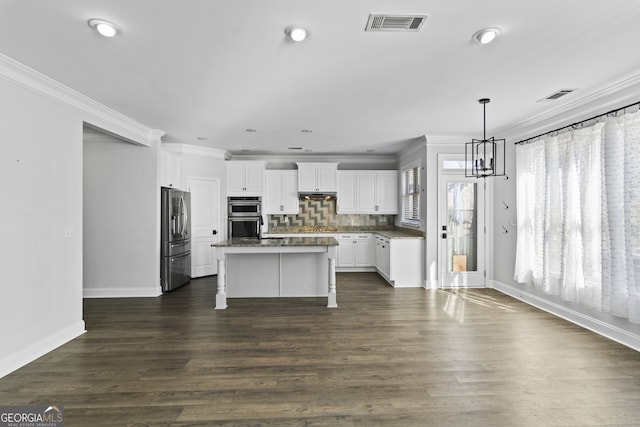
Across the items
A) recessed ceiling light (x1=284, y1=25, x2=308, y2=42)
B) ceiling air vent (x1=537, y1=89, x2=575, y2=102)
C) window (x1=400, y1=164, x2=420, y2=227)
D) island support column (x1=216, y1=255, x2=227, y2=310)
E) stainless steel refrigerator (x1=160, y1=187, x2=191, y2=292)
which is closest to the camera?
recessed ceiling light (x1=284, y1=25, x2=308, y2=42)

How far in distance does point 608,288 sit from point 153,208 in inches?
235

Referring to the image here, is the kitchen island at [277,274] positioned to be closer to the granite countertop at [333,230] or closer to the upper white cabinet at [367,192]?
the granite countertop at [333,230]

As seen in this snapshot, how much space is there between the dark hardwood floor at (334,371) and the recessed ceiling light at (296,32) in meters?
2.61

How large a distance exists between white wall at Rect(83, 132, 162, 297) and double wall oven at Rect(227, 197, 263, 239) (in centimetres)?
198

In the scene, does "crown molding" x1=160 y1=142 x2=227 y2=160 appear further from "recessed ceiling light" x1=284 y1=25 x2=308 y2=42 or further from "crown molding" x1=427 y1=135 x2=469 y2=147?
"recessed ceiling light" x1=284 y1=25 x2=308 y2=42

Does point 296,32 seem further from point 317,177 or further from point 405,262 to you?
point 317,177

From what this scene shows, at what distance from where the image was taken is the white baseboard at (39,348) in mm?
2812

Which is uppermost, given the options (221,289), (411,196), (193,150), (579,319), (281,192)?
(193,150)

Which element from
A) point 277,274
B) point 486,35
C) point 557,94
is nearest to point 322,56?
point 486,35

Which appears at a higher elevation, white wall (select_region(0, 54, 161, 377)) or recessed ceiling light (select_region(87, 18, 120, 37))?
recessed ceiling light (select_region(87, 18, 120, 37))

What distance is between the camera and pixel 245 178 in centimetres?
720

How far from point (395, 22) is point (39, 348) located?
4.19 m

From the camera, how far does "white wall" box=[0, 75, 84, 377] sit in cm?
287

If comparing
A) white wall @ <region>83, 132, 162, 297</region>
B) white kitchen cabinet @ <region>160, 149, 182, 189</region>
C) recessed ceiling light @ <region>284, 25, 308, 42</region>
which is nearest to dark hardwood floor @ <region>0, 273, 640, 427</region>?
white wall @ <region>83, 132, 162, 297</region>
